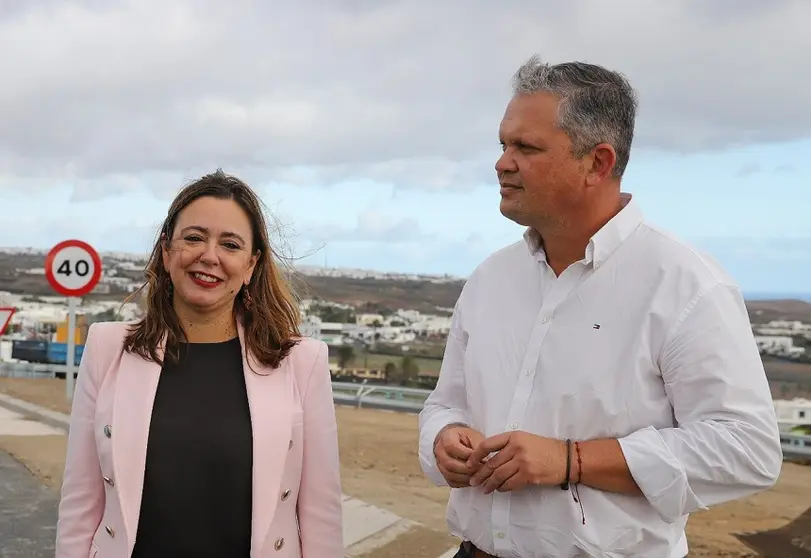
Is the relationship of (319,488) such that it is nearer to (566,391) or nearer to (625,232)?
(566,391)

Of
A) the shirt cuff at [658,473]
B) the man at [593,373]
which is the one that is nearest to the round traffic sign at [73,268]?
the man at [593,373]

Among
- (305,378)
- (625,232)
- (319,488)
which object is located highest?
(625,232)

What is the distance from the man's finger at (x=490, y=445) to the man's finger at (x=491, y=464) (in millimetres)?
15

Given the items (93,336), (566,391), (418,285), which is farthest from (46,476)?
(418,285)

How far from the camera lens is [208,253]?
9.12ft

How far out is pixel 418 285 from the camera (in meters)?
28.9

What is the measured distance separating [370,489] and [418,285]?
65.9 feet

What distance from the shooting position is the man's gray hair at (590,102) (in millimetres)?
2455

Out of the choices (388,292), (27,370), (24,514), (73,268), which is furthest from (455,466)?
(388,292)

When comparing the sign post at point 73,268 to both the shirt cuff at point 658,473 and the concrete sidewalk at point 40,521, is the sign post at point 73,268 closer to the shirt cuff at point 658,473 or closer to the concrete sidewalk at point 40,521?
the concrete sidewalk at point 40,521

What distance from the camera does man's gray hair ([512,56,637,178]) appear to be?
2.46m

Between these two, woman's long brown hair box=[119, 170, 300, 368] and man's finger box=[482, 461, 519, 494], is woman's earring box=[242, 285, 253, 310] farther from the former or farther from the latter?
man's finger box=[482, 461, 519, 494]

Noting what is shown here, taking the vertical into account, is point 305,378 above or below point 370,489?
above

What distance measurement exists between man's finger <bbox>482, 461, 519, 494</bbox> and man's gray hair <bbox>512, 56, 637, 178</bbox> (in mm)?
840
